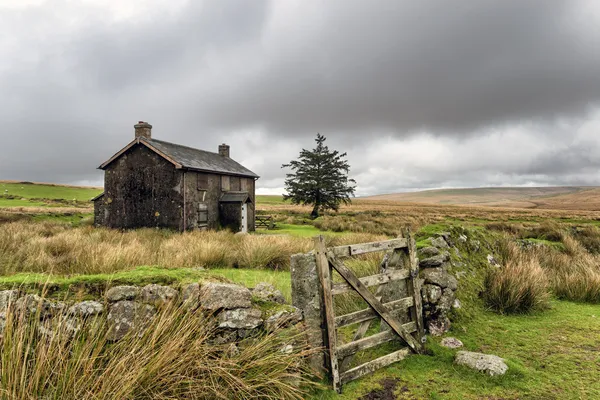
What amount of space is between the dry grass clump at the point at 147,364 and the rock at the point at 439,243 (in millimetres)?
4186

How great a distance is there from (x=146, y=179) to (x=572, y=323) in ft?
67.4

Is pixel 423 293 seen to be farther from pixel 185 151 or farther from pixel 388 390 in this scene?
pixel 185 151

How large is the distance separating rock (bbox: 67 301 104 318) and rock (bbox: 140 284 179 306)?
44 centimetres

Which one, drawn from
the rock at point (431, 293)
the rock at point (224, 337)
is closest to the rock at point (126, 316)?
the rock at point (224, 337)

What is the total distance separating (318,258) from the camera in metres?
4.62

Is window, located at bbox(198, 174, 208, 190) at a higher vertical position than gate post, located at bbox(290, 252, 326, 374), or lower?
higher

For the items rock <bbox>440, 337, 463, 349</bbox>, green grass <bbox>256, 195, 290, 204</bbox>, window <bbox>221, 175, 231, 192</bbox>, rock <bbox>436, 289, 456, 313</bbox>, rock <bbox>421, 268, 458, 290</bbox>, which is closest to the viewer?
rock <bbox>440, 337, 463, 349</bbox>

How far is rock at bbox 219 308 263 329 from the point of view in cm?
390

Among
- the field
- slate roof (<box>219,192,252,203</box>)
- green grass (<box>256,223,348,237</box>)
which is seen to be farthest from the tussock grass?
slate roof (<box>219,192,252,203</box>)

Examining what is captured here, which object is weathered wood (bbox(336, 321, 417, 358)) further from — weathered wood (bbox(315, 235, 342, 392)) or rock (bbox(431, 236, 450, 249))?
rock (bbox(431, 236, 450, 249))

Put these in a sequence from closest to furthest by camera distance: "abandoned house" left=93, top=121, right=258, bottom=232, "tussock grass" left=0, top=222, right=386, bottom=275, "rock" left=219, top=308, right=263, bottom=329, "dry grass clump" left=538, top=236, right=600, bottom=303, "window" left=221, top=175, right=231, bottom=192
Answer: "rock" left=219, top=308, right=263, bottom=329, "tussock grass" left=0, top=222, right=386, bottom=275, "dry grass clump" left=538, top=236, right=600, bottom=303, "abandoned house" left=93, top=121, right=258, bottom=232, "window" left=221, top=175, right=231, bottom=192

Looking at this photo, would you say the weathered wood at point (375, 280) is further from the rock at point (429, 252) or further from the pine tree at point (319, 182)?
the pine tree at point (319, 182)

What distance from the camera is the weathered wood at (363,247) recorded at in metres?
4.80

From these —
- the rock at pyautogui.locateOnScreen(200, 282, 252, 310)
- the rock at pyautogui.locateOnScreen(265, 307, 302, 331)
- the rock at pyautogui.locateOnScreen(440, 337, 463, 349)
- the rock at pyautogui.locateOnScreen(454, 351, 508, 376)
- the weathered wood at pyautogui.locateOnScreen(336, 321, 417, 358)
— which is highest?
the rock at pyautogui.locateOnScreen(200, 282, 252, 310)
